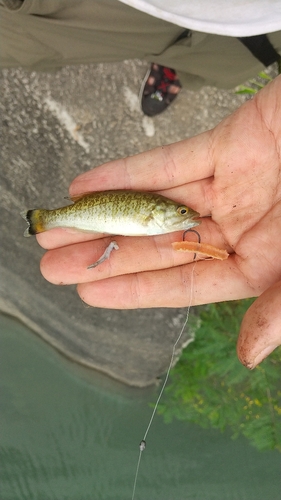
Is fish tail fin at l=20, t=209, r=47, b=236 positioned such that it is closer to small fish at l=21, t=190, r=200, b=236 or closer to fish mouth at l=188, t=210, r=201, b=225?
small fish at l=21, t=190, r=200, b=236

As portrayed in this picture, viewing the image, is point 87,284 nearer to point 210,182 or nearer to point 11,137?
point 210,182

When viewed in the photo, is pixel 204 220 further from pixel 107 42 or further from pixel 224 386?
pixel 224 386

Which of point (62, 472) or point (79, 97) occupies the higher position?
point (79, 97)

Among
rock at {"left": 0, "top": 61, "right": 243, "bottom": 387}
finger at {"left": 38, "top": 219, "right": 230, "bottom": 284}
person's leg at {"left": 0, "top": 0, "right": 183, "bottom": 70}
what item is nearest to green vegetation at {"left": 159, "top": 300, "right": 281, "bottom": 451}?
rock at {"left": 0, "top": 61, "right": 243, "bottom": 387}

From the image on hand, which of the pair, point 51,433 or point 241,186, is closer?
point 241,186

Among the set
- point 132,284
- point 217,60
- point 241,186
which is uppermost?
point 217,60

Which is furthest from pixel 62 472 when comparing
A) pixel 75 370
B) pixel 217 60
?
pixel 217 60

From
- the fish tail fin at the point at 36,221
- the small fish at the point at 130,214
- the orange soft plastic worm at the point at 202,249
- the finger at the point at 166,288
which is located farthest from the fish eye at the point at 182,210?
the fish tail fin at the point at 36,221
